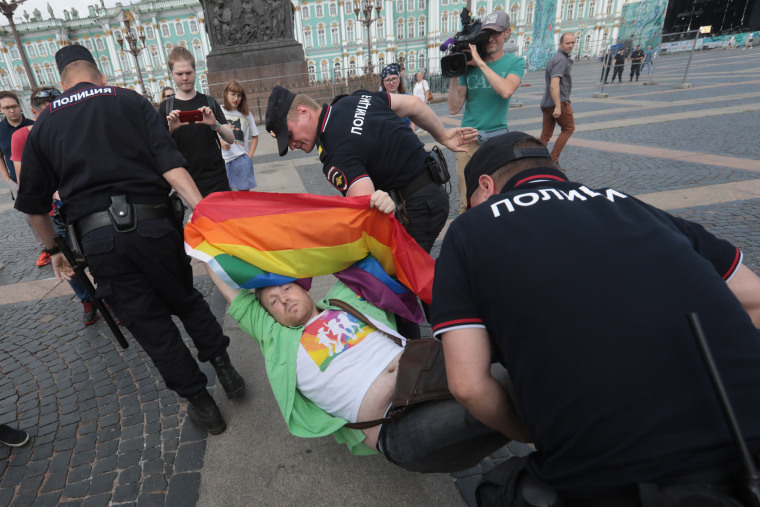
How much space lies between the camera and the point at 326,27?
202 feet

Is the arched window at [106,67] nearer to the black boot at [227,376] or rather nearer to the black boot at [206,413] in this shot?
the black boot at [227,376]

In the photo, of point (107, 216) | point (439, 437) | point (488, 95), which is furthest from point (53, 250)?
point (488, 95)

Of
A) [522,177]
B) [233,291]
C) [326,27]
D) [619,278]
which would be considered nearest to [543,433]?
[619,278]

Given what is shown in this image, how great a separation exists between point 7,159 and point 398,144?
5.76m

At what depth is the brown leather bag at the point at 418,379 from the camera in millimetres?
1485

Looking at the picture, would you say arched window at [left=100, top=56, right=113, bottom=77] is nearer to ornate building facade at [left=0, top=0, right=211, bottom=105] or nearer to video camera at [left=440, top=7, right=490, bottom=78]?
ornate building facade at [left=0, top=0, right=211, bottom=105]

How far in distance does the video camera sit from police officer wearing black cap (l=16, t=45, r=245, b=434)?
281 cm

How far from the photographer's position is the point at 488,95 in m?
4.20

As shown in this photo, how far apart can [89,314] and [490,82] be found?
434cm

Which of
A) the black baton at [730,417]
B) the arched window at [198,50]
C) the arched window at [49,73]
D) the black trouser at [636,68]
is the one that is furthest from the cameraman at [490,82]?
the arched window at [49,73]

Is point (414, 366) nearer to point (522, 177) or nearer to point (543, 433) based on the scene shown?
point (543, 433)

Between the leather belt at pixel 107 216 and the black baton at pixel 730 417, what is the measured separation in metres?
2.31

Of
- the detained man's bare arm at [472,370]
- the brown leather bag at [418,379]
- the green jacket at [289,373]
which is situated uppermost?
the detained man's bare arm at [472,370]

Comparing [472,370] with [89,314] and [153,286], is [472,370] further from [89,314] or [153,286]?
[89,314]
